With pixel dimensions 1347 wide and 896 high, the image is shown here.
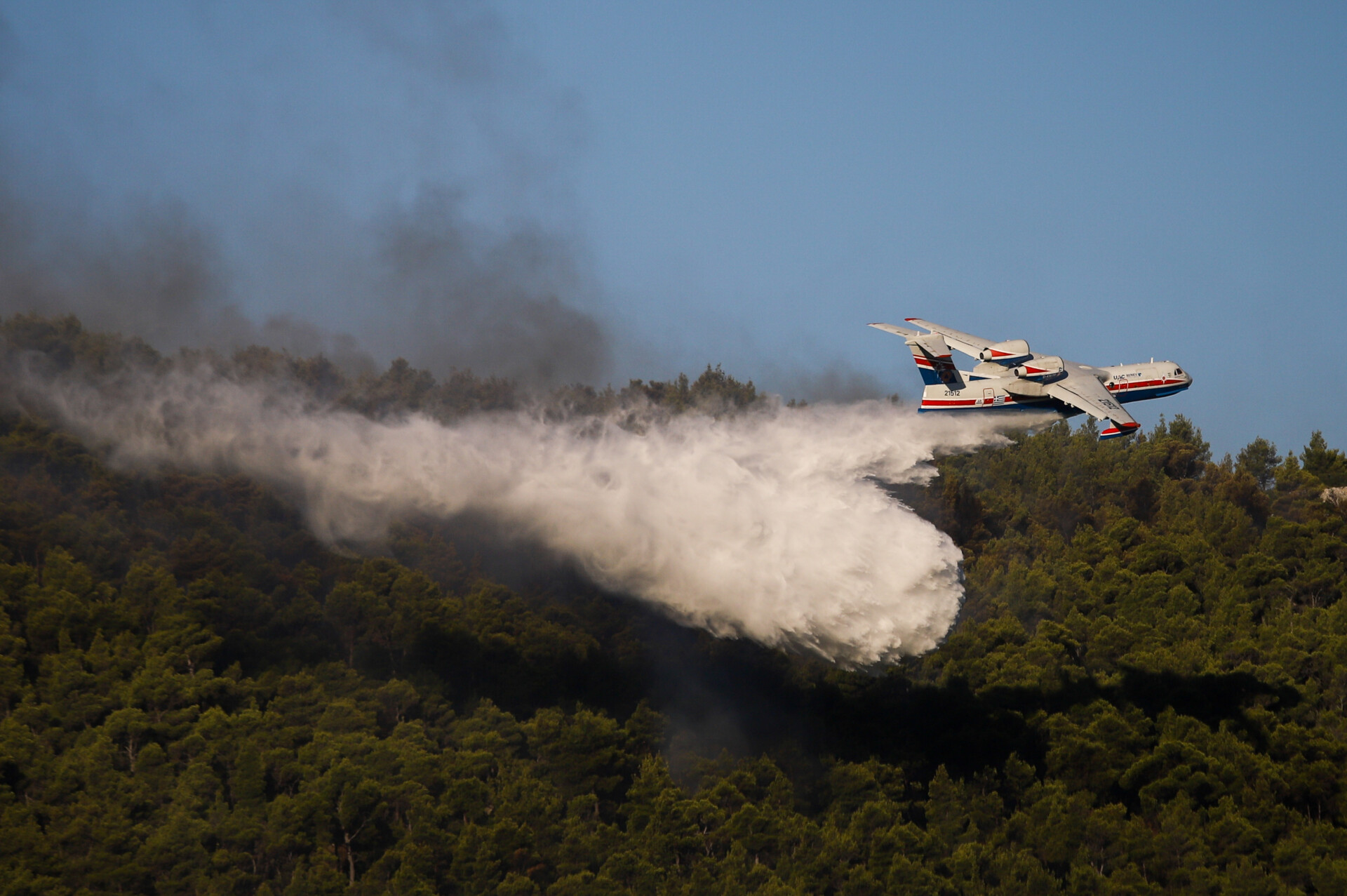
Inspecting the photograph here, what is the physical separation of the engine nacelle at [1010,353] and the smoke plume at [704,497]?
2.21 meters

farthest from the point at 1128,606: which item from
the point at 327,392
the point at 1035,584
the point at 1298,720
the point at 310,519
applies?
the point at 327,392

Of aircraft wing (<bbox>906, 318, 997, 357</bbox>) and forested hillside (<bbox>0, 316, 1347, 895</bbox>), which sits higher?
aircraft wing (<bbox>906, 318, 997, 357</bbox>)

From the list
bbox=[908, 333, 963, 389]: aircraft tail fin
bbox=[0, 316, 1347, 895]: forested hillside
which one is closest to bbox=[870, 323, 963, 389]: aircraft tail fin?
bbox=[908, 333, 963, 389]: aircraft tail fin

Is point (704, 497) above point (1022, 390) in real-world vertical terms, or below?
below

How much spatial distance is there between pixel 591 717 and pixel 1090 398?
85.6 feet

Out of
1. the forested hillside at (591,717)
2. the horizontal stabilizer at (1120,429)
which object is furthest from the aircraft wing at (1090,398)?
the forested hillside at (591,717)

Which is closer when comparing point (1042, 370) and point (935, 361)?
point (1042, 370)

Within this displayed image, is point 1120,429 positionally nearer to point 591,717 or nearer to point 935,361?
point 935,361

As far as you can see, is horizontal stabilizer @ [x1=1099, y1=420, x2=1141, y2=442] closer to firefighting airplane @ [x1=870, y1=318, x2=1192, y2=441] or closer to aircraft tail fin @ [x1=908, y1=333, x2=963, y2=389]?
A: firefighting airplane @ [x1=870, y1=318, x2=1192, y2=441]

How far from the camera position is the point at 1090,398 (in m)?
37.9

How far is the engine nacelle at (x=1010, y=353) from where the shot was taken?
130 ft

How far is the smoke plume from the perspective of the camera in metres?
35.0

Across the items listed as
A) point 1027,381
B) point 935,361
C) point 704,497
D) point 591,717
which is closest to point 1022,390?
point 1027,381

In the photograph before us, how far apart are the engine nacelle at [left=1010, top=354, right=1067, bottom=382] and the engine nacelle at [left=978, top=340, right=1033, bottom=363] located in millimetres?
237
